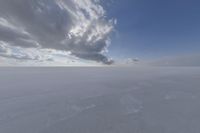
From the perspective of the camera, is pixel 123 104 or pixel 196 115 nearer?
pixel 196 115

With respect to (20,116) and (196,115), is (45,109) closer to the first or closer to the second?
(20,116)

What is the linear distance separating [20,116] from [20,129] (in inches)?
56.0

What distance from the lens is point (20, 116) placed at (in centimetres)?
642

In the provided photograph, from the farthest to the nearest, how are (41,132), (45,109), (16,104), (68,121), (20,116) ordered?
(16,104)
(45,109)
(20,116)
(68,121)
(41,132)

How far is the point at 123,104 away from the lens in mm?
8398

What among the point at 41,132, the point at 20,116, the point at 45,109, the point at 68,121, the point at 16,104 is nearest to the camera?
the point at 41,132

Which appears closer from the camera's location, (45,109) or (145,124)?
(145,124)

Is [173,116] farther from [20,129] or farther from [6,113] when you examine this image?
[6,113]

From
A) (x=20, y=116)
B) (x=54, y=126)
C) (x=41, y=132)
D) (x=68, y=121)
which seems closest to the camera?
(x=41, y=132)

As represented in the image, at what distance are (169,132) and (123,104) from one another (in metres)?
3.57

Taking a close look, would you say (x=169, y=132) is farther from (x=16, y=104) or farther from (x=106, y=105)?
(x=16, y=104)

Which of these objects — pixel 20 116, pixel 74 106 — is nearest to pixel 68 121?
pixel 74 106

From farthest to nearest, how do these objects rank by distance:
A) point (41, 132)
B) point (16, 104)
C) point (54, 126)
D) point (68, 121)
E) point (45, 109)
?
1. point (16, 104)
2. point (45, 109)
3. point (68, 121)
4. point (54, 126)
5. point (41, 132)

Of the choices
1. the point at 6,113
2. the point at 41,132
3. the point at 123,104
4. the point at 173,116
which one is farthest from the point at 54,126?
the point at 173,116
